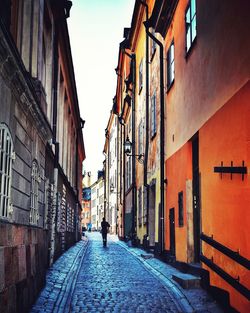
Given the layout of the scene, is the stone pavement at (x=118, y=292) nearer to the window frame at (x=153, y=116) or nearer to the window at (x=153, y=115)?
the window frame at (x=153, y=116)

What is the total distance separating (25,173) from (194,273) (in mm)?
5222

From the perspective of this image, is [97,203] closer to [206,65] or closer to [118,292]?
[118,292]

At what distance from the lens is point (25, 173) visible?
8.21 m

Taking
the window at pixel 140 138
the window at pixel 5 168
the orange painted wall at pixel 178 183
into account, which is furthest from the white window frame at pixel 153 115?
the window at pixel 5 168

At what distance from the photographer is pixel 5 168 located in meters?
6.50

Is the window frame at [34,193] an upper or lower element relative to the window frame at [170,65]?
lower

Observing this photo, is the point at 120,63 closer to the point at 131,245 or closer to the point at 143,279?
the point at 131,245

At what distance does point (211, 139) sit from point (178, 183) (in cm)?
443

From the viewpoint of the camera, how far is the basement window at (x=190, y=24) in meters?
12.2

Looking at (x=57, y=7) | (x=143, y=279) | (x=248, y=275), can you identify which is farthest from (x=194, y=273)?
(x=57, y=7)

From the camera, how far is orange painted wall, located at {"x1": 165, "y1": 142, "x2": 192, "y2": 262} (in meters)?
12.9

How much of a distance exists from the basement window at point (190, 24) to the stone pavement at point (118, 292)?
5.60m

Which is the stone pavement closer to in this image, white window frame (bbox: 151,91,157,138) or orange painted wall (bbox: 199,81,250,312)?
orange painted wall (bbox: 199,81,250,312)

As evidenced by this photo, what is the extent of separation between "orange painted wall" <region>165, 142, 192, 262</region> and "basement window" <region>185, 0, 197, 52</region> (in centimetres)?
248
